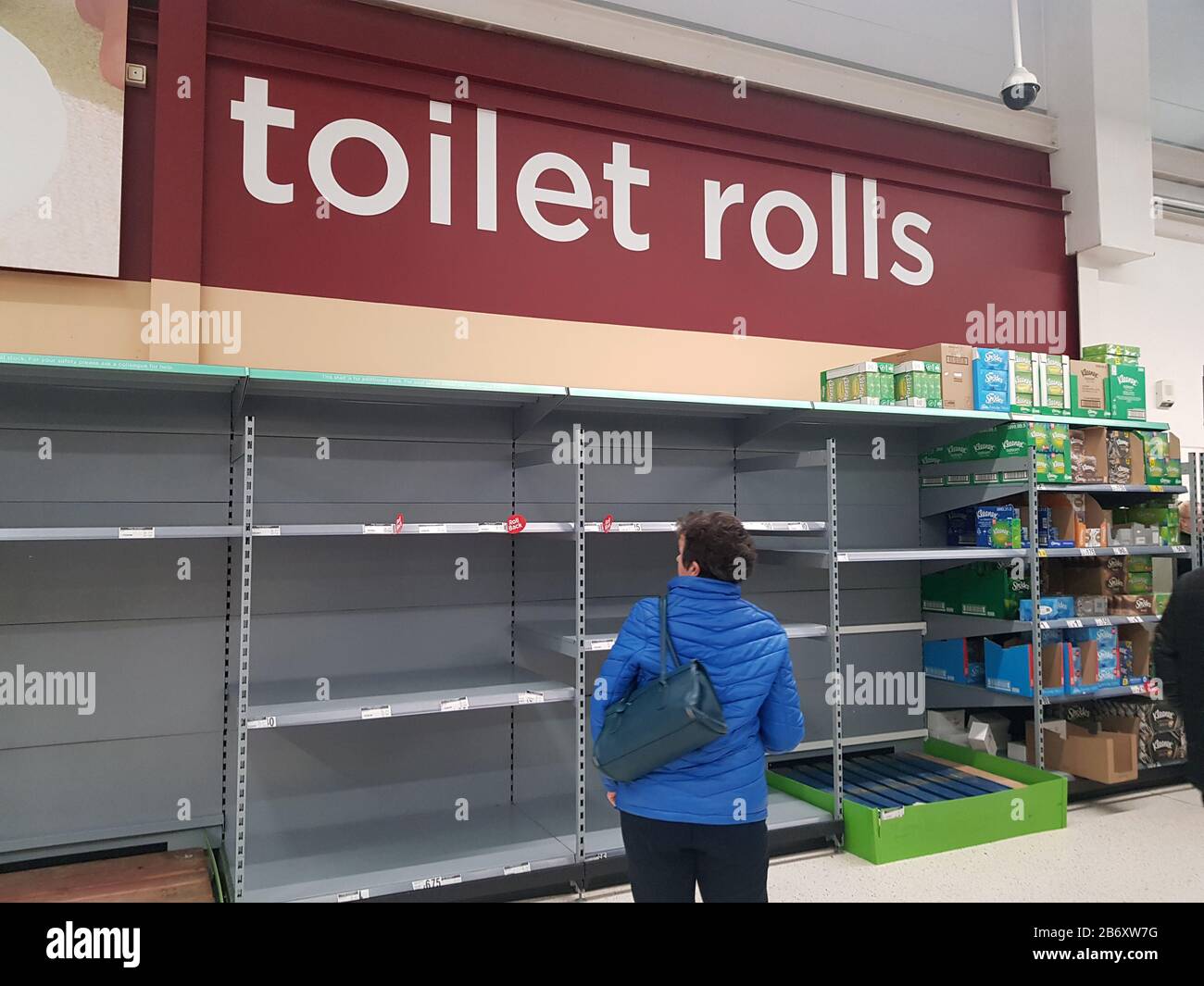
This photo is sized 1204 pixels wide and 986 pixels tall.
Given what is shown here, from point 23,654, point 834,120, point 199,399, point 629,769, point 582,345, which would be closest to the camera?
point 629,769

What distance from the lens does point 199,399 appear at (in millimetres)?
3393

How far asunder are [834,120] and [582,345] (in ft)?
6.98

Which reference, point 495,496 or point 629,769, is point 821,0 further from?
point 629,769

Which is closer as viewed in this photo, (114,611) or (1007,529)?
(114,611)

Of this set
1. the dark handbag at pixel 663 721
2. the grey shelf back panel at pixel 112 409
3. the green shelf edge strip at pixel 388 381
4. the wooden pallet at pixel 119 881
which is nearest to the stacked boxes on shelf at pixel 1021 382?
the green shelf edge strip at pixel 388 381

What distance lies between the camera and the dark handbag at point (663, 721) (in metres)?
2.06

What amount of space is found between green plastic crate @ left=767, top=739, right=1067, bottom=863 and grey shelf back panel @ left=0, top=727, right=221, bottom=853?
2.61 metres

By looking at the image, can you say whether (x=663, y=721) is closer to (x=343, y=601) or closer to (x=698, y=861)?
(x=698, y=861)

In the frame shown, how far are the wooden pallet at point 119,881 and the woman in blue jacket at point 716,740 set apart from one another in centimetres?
163

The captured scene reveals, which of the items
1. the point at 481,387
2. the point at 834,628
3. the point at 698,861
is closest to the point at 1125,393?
the point at 834,628

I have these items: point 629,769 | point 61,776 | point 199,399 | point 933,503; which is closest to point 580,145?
point 199,399

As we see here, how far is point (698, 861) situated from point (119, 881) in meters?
2.12

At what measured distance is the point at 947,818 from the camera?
3.77 m

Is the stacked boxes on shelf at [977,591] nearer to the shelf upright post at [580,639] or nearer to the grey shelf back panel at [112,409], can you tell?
the shelf upright post at [580,639]
